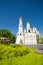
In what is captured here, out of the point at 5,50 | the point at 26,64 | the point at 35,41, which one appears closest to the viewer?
the point at 26,64

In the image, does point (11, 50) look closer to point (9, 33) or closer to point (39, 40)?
point (9, 33)

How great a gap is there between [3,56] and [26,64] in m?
3.40

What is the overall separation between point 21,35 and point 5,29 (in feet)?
43.2

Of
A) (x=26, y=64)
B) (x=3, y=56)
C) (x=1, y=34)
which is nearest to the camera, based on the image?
(x=26, y=64)

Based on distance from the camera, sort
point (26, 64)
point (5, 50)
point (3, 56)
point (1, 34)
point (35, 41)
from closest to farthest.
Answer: point (26, 64), point (3, 56), point (5, 50), point (1, 34), point (35, 41)

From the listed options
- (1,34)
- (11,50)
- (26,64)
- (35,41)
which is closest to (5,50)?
(11,50)

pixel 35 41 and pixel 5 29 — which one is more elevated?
pixel 5 29

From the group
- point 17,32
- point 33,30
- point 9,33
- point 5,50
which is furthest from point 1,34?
point 5,50

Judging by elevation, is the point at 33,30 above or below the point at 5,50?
above

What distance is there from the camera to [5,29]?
81.3 m

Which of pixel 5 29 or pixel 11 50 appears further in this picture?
pixel 5 29

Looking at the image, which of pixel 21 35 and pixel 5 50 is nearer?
pixel 5 50

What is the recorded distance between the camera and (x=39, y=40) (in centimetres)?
9144

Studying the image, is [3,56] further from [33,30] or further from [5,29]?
[33,30]
